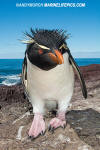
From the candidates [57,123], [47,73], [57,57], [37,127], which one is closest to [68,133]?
[57,123]

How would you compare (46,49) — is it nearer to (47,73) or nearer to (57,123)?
(47,73)

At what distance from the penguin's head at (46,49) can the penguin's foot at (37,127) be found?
2.99ft

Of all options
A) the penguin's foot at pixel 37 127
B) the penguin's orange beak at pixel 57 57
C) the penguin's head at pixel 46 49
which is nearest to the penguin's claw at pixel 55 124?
the penguin's foot at pixel 37 127

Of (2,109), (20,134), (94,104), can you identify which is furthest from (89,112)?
(2,109)

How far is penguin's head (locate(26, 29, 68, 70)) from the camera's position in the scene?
299cm

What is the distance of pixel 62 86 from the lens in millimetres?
3455

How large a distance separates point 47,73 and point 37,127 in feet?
2.82

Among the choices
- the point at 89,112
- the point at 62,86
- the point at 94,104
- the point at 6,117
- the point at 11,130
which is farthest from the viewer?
the point at 6,117

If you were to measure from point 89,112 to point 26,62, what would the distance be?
5.42 feet

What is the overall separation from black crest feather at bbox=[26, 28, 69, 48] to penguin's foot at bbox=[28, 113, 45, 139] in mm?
1187

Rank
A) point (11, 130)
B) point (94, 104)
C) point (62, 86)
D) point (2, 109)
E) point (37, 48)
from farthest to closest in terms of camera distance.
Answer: point (2, 109) < point (94, 104) < point (11, 130) < point (62, 86) < point (37, 48)

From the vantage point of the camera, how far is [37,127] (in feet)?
11.9

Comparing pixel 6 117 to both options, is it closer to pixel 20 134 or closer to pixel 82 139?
pixel 20 134

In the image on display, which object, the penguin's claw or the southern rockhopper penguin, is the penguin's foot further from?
the penguin's claw
